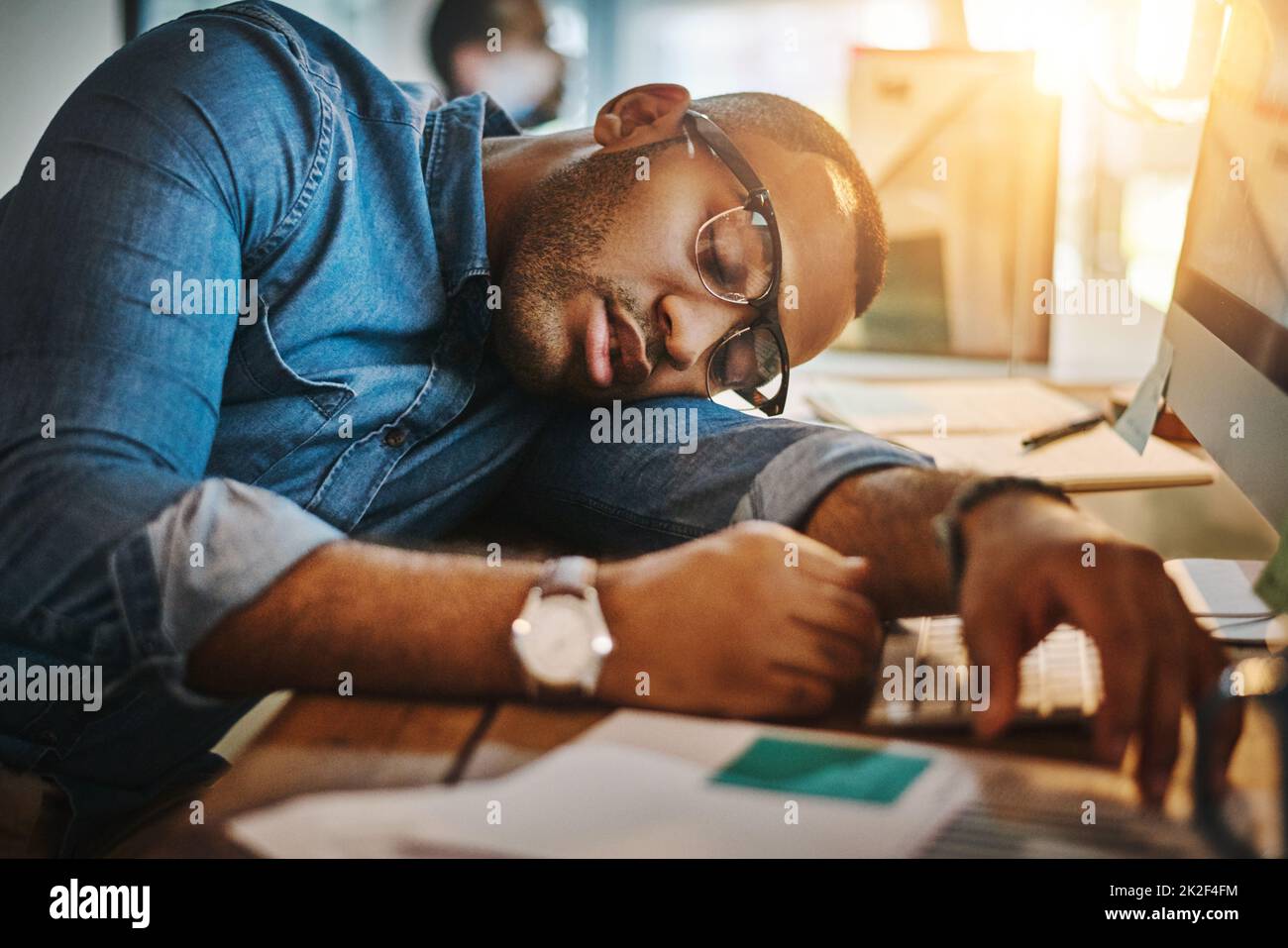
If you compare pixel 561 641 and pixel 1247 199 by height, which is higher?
pixel 1247 199

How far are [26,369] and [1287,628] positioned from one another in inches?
32.4

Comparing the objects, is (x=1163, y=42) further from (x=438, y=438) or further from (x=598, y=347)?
(x=438, y=438)

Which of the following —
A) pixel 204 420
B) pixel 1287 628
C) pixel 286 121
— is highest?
pixel 286 121

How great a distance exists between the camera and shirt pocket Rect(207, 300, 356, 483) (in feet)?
2.59

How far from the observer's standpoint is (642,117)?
1.12 m

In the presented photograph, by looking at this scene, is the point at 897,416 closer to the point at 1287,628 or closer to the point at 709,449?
the point at 709,449

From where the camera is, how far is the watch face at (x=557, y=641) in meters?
0.52

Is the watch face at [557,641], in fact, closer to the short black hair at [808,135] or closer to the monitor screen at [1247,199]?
the monitor screen at [1247,199]

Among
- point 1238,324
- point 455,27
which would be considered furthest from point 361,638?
point 455,27

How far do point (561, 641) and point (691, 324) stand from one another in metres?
0.53

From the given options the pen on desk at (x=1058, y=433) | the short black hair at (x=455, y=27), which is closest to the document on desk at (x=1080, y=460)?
the pen on desk at (x=1058, y=433)

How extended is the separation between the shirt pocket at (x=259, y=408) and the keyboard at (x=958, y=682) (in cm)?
50

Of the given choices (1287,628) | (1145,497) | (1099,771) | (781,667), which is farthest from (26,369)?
(1145,497)

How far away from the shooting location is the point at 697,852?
1.35 feet
